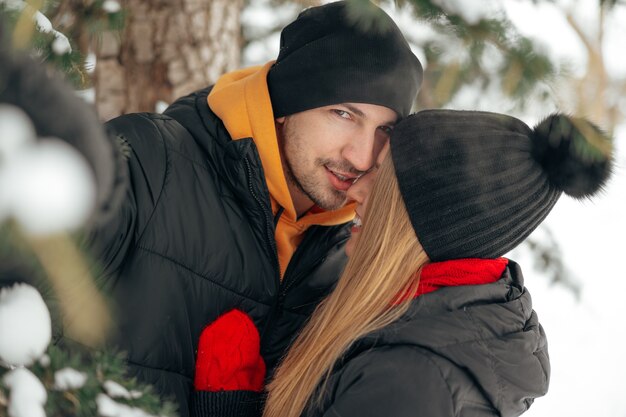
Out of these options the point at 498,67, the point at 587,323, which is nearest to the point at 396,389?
the point at 498,67

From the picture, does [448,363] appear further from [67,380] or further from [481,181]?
[67,380]

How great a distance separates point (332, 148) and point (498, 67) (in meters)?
1.45

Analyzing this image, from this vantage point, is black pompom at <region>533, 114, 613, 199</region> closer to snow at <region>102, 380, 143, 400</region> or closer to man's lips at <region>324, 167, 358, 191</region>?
man's lips at <region>324, 167, 358, 191</region>

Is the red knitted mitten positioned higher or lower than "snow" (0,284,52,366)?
lower

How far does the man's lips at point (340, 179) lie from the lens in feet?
8.55

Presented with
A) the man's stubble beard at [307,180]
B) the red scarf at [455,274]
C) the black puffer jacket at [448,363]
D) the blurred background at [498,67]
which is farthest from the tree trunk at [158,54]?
the black puffer jacket at [448,363]

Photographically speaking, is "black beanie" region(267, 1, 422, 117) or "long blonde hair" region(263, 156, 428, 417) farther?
"black beanie" region(267, 1, 422, 117)

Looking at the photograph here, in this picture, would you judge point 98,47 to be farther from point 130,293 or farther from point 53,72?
point 53,72

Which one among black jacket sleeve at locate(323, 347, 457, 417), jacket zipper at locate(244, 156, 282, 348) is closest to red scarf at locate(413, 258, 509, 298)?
black jacket sleeve at locate(323, 347, 457, 417)

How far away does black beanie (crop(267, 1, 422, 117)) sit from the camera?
2535 mm

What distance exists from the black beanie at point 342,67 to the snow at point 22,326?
178cm

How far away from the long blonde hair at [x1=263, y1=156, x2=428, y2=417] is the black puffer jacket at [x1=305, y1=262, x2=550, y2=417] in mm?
75

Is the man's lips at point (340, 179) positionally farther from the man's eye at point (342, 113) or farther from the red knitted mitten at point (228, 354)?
the red knitted mitten at point (228, 354)

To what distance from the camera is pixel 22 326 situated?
2.89ft
